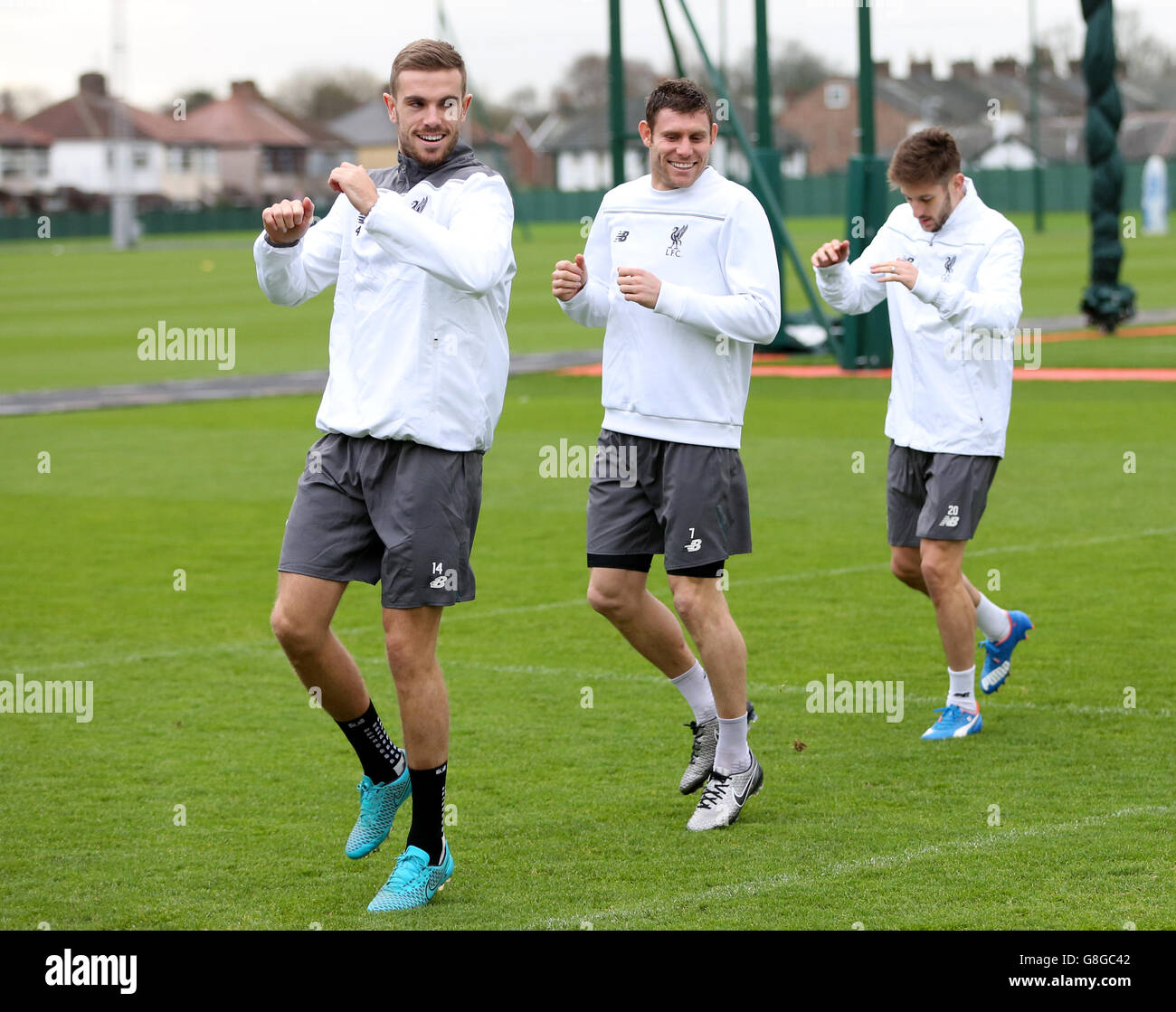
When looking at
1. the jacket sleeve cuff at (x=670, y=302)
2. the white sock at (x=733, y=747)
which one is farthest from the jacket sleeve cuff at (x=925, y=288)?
the white sock at (x=733, y=747)

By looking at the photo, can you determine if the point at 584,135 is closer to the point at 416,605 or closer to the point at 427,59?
the point at 427,59

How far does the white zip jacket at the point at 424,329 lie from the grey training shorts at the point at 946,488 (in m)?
2.35

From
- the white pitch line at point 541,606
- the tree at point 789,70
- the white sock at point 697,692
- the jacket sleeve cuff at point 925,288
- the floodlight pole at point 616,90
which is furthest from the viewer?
the tree at point 789,70

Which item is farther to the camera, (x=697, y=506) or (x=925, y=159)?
(x=925, y=159)

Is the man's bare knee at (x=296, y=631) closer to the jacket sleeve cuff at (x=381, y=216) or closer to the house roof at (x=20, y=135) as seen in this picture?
the jacket sleeve cuff at (x=381, y=216)

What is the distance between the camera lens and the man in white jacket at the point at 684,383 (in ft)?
20.1

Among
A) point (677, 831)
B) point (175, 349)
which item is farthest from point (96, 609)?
point (175, 349)

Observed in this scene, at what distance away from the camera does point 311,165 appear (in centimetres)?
13825

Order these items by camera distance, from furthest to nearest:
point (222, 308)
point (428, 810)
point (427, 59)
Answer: point (222, 308), point (428, 810), point (427, 59)

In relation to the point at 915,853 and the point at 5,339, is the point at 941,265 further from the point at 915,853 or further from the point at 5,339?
the point at 5,339

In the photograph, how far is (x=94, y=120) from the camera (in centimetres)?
12369

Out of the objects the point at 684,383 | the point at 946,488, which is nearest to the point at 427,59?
the point at 684,383

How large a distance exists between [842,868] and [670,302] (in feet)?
6.14

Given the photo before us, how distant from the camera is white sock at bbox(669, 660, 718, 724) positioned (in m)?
6.63
